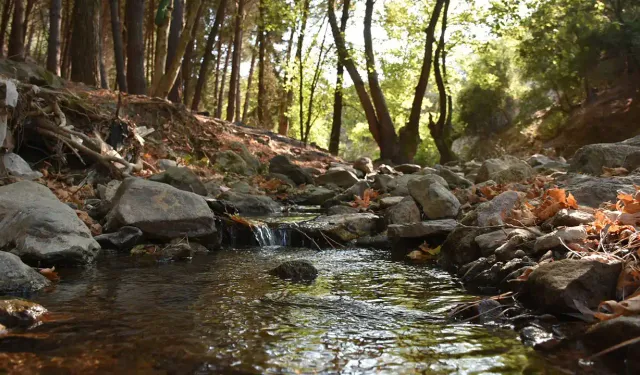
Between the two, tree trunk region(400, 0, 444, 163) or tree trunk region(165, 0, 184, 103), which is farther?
tree trunk region(165, 0, 184, 103)

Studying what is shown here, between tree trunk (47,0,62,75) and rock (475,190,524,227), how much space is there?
11.9 meters

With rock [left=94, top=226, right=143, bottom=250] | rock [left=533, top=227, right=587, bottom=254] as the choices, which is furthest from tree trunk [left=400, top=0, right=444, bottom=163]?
rock [left=533, top=227, right=587, bottom=254]

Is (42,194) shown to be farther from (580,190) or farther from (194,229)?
(580,190)

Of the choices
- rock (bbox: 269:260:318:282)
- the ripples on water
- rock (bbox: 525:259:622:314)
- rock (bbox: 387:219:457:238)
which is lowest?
the ripples on water

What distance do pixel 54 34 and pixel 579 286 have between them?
13.8 m

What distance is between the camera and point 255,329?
3471 millimetres

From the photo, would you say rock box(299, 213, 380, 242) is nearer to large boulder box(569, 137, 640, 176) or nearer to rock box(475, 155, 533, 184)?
rock box(475, 155, 533, 184)

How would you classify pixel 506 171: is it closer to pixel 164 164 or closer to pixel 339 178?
pixel 339 178

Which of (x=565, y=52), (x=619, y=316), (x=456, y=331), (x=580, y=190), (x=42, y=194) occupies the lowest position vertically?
(x=456, y=331)

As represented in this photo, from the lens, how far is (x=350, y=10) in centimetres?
2238

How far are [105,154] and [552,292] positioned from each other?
25.3ft

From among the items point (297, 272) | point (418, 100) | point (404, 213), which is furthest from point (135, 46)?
point (297, 272)

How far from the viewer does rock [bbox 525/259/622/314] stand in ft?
11.2

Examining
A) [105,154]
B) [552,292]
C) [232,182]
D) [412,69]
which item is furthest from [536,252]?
[412,69]
